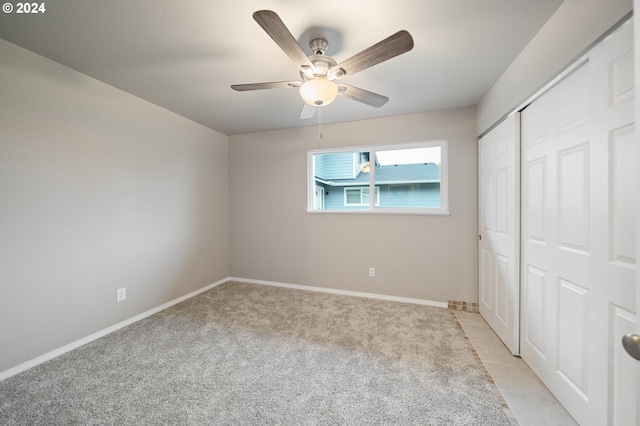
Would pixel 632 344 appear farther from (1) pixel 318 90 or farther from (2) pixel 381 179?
(2) pixel 381 179

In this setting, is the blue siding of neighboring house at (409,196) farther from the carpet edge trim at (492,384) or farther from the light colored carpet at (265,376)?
the carpet edge trim at (492,384)

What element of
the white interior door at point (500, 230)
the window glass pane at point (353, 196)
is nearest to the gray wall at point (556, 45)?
the white interior door at point (500, 230)

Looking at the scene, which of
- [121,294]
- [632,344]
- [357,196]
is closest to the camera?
[632,344]

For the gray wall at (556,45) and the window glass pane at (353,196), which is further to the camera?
the window glass pane at (353,196)

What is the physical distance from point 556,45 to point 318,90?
4.76 feet

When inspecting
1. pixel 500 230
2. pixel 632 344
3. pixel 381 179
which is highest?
pixel 381 179

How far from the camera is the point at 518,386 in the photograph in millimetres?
1603

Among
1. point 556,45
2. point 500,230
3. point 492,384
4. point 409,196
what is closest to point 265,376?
point 492,384

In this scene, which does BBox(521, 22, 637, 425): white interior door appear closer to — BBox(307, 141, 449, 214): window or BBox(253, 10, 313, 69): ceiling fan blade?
BBox(307, 141, 449, 214): window

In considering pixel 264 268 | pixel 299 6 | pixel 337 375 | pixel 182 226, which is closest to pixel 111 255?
pixel 182 226

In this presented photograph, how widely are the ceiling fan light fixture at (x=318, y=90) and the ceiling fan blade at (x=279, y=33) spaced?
0.13 metres

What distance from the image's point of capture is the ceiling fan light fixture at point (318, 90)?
1498 mm

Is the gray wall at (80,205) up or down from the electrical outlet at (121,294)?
up

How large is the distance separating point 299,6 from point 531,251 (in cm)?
230
